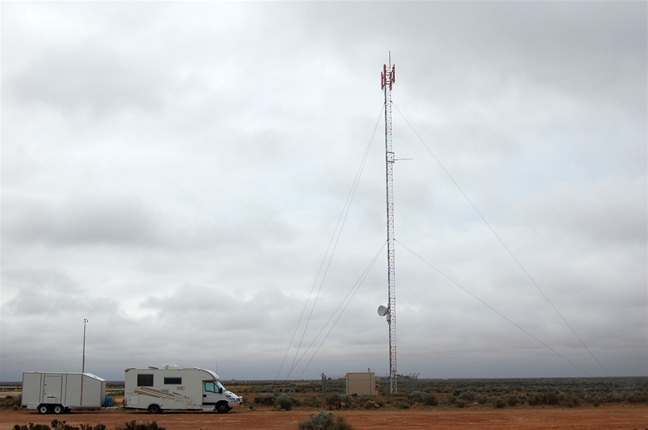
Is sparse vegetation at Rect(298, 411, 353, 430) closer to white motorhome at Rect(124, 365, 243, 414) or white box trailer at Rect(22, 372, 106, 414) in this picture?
white motorhome at Rect(124, 365, 243, 414)

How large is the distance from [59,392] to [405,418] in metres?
19.5

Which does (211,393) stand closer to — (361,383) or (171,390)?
(171,390)

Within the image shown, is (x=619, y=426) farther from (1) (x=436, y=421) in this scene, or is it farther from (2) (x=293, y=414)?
(2) (x=293, y=414)

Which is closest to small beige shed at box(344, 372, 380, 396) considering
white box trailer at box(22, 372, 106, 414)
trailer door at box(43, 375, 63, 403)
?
white box trailer at box(22, 372, 106, 414)

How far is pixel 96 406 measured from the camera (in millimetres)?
36188

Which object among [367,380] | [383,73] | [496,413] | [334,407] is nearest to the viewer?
[496,413]

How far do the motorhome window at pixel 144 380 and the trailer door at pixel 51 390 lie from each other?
181 inches

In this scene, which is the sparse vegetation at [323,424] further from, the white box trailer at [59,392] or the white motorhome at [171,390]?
the white box trailer at [59,392]

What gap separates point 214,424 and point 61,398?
475 inches

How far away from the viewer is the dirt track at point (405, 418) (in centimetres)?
2783

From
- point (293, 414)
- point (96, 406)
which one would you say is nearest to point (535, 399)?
point (293, 414)

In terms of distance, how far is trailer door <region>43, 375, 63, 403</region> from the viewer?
118 feet

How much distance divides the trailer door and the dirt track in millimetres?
1129

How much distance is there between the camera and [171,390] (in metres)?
35.6
